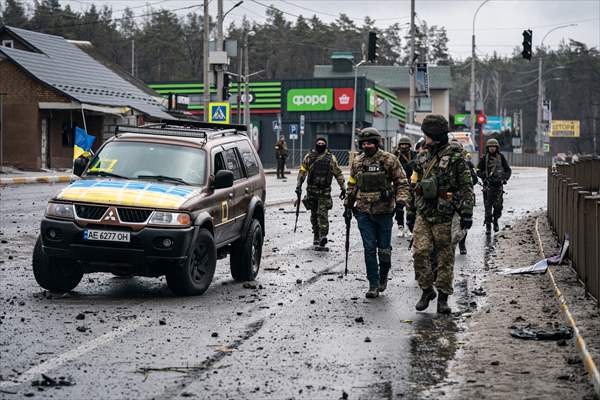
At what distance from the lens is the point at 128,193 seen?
424 inches

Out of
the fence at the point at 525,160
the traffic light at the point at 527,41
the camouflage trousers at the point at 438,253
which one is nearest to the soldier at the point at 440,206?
the camouflage trousers at the point at 438,253

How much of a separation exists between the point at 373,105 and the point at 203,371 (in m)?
70.4

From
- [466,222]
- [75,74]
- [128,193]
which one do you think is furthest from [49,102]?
[466,222]

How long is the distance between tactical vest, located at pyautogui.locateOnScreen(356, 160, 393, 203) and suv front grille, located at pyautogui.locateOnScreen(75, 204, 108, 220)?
293 cm

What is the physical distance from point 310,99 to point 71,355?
223 feet

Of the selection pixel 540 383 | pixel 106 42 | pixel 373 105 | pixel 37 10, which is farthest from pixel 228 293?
pixel 106 42

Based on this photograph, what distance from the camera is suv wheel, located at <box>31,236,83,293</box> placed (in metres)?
10.8

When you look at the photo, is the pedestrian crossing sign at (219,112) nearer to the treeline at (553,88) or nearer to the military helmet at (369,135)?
the military helmet at (369,135)

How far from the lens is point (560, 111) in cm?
15050

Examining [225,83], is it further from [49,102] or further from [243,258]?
[243,258]

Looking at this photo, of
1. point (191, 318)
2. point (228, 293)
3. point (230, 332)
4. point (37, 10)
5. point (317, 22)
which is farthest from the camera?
point (317, 22)

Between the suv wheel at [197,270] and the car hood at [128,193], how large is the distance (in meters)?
0.48

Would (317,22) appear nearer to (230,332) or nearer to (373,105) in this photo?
(373,105)

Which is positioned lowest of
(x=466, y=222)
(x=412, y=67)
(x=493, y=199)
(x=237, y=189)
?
(x=493, y=199)
